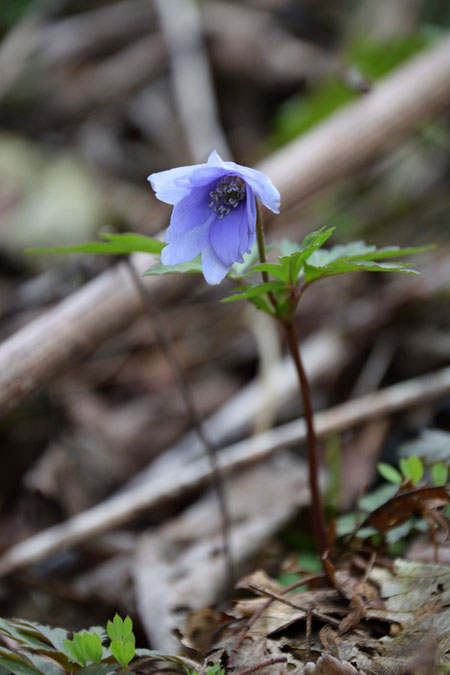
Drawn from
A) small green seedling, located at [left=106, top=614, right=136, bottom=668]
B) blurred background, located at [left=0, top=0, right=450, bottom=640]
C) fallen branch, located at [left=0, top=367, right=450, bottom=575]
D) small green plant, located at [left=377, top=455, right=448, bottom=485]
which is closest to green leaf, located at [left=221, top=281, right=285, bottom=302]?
small green plant, located at [left=377, top=455, right=448, bottom=485]

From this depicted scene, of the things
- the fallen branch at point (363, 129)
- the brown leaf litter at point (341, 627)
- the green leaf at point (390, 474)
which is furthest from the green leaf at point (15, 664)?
the fallen branch at point (363, 129)

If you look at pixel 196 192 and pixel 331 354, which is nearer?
pixel 196 192

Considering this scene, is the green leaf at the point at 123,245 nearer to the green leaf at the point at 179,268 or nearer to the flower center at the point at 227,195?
the green leaf at the point at 179,268

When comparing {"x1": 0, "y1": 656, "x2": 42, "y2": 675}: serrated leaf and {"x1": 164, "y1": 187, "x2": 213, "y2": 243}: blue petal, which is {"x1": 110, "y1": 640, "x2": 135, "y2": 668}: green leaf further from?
{"x1": 164, "y1": 187, "x2": 213, "y2": 243}: blue petal

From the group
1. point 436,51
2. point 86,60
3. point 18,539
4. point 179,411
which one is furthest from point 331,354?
point 86,60

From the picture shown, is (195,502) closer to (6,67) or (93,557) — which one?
(93,557)
